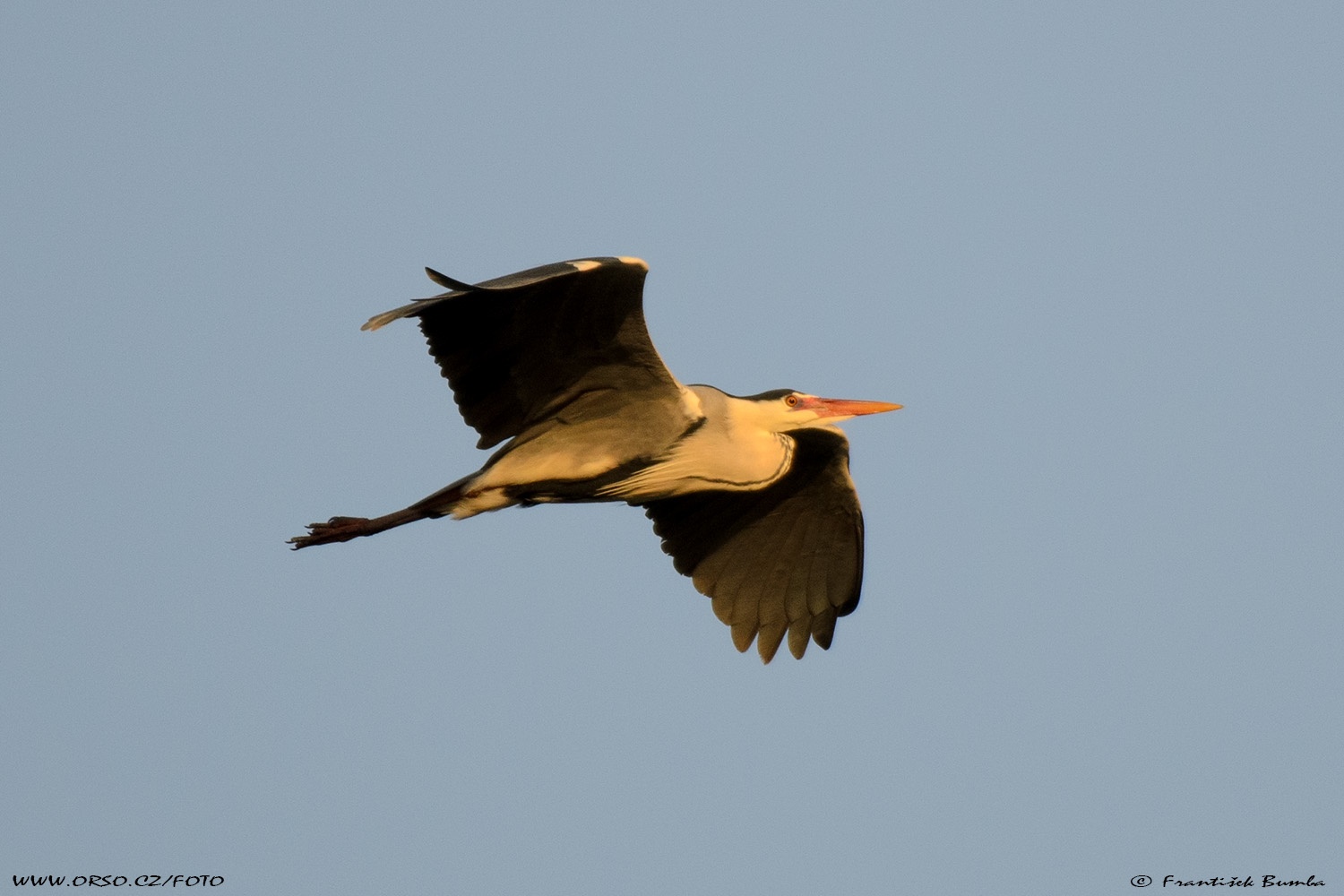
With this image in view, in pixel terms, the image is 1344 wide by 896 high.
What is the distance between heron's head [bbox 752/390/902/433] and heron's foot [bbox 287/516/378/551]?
8.23ft

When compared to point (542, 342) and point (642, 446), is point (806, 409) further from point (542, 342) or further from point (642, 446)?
point (542, 342)

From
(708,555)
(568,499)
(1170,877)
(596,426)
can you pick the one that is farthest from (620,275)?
(1170,877)

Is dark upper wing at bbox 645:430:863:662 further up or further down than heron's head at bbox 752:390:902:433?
further down

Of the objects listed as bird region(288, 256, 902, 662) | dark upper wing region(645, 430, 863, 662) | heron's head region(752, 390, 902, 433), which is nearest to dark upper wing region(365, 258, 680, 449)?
bird region(288, 256, 902, 662)

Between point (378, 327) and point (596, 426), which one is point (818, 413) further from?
point (378, 327)

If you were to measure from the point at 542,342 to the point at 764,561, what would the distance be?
283 centimetres

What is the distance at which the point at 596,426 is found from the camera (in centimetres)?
951

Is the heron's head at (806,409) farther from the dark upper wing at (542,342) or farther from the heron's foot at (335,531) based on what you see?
the heron's foot at (335,531)

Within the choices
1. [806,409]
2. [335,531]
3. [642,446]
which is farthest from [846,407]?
[335,531]

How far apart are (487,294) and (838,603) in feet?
12.3

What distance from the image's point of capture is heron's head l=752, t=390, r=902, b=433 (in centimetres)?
1012

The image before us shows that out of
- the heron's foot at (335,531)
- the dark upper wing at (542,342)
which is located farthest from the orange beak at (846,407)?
the heron's foot at (335,531)

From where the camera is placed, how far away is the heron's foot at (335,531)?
32.2 ft

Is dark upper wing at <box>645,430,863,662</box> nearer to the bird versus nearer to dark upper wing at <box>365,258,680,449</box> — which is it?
the bird
